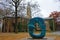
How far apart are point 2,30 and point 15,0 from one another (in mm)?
5900

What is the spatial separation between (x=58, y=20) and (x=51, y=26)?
158 inches

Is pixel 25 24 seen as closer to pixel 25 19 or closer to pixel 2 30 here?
pixel 25 19

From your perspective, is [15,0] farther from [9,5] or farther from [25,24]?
[25,24]

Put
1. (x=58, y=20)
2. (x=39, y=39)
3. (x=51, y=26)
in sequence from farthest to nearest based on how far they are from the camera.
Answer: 1. (x=58, y=20)
2. (x=51, y=26)
3. (x=39, y=39)

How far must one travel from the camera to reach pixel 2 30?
2909cm

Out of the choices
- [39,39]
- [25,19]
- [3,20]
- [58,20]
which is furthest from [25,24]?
[39,39]

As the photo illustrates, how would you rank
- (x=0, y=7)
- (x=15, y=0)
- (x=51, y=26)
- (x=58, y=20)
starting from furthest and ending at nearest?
(x=58, y=20), (x=51, y=26), (x=0, y=7), (x=15, y=0)

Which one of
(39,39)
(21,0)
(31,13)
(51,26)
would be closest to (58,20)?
(51,26)

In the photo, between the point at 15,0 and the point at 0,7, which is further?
the point at 0,7

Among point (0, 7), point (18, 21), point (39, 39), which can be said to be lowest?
point (39, 39)

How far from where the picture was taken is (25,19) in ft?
97.1

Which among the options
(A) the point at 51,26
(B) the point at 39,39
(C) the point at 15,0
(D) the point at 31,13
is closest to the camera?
(B) the point at 39,39

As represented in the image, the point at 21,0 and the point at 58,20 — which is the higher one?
the point at 21,0

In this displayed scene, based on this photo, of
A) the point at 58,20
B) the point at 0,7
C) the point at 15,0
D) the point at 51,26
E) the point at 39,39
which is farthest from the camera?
the point at 58,20
